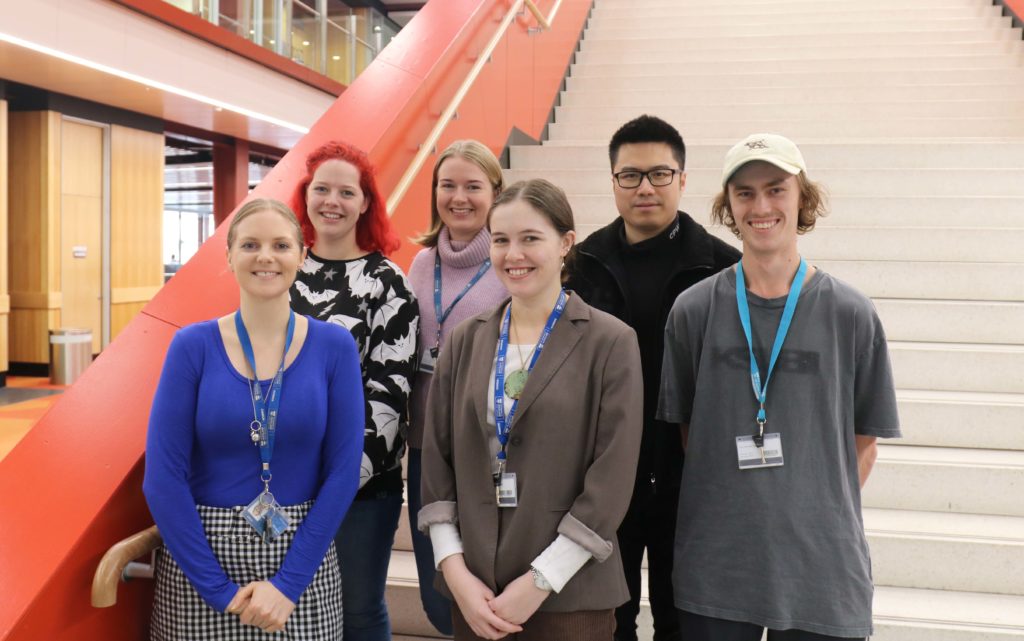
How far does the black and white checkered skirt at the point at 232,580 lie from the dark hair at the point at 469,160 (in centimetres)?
86

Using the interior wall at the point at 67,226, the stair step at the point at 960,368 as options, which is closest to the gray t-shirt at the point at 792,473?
the stair step at the point at 960,368

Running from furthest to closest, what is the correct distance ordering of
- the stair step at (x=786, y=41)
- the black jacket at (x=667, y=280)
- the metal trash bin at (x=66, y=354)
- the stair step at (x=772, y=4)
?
the metal trash bin at (x=66, y=354)
the stair step at (x=772, y=4)
the stair step at (x=786, y=41)
the black jacket at (x=667, y=280)

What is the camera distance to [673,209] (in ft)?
6.82

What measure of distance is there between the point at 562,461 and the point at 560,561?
0.63 feet

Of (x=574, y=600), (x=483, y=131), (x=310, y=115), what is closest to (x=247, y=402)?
(x=574, y=600)

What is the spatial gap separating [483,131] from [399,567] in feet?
8.44

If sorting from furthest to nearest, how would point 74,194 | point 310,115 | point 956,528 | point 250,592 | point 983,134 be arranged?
point 310,115 → point 74,194 → point 983,134 → point 956,528 → point 250,592

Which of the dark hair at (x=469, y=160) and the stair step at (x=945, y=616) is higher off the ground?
the dark hair at (x=469, y=160)

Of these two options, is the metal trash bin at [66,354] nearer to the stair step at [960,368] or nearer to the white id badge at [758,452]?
the stair step at [960,368]

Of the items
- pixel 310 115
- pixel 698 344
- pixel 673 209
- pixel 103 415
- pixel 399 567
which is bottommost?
pixel 399 567

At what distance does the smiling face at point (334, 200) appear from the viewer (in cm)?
212

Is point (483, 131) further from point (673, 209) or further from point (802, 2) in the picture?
point (802, 2)

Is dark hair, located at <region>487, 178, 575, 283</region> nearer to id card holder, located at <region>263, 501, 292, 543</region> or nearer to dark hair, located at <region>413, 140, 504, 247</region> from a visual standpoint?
dark hair, located at <region>413, 140, 504, 247</region>

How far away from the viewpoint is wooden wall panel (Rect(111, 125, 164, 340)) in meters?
12.2
